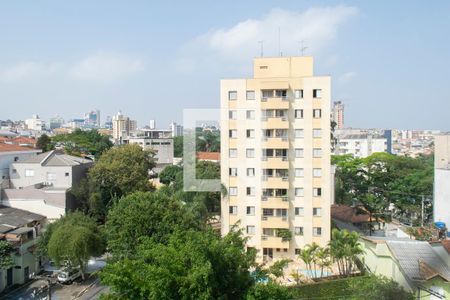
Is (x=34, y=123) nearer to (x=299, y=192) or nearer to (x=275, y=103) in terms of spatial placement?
(x=275, y=103)

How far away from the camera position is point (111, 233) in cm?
915

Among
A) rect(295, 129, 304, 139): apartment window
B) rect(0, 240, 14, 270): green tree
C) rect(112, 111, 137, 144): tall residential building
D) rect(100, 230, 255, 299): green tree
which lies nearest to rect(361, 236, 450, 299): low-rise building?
rect(100, 230, 255, 299): green tree

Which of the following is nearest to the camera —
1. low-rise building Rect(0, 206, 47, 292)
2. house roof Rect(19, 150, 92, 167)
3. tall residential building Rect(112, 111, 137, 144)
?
low-rise building Rect(0, 206, 47, 292)

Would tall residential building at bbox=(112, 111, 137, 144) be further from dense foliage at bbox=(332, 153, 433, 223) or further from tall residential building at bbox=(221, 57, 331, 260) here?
tall residential building at bbox=(221, 57, 331, 260)

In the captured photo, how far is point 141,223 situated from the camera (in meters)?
8.95

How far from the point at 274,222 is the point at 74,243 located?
17.5 ft

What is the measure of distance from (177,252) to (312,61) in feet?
26.8

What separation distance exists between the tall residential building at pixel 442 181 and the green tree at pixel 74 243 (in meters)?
9.71

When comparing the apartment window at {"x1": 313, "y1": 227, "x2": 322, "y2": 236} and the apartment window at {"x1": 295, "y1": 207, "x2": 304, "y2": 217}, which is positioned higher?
the apartment window at {"x1": 295, "y1": 207, "x2": 304, "y2": 217}

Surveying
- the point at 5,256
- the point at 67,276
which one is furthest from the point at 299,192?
the point at 5,256

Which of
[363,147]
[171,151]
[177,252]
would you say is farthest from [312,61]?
[363,147]

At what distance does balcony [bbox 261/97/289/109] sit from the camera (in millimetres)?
11078

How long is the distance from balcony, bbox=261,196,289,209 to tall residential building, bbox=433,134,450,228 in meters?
4.66

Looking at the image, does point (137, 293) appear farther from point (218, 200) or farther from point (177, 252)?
point (218, 200)
